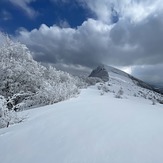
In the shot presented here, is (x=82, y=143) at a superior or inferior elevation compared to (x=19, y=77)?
inferior

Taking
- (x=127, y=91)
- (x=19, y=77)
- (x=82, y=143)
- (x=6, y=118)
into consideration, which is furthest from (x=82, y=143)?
(x=127, y=91)

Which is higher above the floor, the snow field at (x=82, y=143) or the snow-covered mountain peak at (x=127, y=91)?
the snow-covered mountain peak at (x=127, y=91)

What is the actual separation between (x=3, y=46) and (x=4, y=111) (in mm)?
11743

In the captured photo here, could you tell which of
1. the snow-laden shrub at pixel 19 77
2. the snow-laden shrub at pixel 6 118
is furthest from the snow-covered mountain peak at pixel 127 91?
the snow-laden shrub at pixel 6 118

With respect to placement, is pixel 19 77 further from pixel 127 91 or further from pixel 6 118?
pixel 127 91

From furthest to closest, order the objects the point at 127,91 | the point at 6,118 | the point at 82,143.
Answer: the point at 127,91
the point at 6,118
the point at 82,143

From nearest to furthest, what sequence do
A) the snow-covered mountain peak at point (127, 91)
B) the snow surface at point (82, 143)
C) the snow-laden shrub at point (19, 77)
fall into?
the snow surface at point (82, 143) → the snow-laden shrub at point (19, 77) → the snow-covered mountain peak at point (127, 91)

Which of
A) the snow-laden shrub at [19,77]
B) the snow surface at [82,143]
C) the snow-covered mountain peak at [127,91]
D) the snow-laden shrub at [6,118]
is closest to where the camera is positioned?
the snow surface at [82,143]

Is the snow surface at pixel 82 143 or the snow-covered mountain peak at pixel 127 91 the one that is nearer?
the snow surface at pixel 82 143

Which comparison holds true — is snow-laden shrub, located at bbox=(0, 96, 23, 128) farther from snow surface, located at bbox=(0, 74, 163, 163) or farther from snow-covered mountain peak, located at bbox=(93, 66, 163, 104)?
snow-covered mountain peak, located at bbox=(93, 66, 163, 104)

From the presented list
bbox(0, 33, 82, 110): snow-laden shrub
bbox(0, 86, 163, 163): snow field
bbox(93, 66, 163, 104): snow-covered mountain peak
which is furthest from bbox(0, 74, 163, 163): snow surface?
bbox(93, 66, 163, 104): snow-covered mountain peak

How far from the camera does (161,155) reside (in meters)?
3.38

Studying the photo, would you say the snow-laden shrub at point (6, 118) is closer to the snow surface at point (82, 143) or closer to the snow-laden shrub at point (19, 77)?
the snow surface at point (82, 143)

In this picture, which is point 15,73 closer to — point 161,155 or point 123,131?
point 123,131
